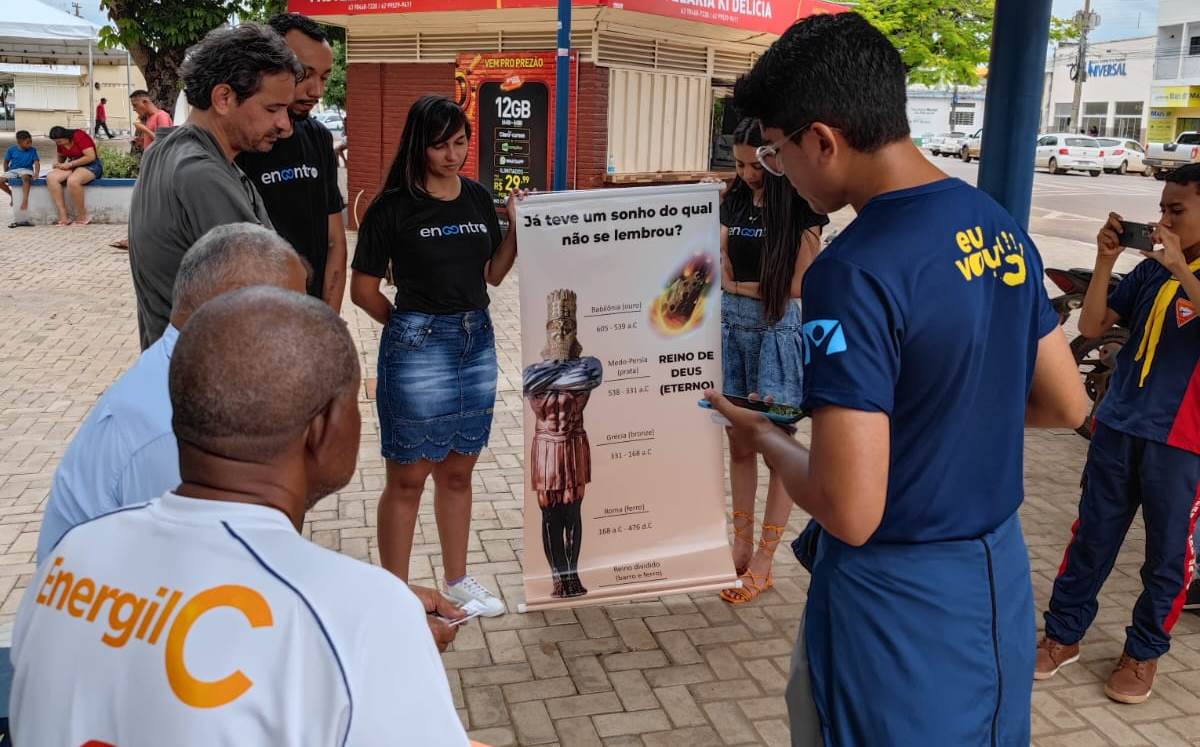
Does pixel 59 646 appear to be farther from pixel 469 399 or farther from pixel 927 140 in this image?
pixel 927 140

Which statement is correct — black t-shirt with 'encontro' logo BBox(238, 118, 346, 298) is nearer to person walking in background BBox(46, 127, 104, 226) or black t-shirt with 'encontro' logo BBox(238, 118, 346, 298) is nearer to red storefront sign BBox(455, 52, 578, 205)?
red storefront sign BBox(455, 52, 578, 205)

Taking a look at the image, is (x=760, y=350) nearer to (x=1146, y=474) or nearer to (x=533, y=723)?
(x=1146, y=474)

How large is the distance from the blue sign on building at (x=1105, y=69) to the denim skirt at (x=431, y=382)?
55.2m

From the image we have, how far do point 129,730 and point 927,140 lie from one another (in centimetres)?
5331

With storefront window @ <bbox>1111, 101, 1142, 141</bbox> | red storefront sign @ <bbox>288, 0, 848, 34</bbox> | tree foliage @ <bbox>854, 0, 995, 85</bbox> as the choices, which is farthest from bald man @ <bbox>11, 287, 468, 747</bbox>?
storefront window @ <bbox>1111, 101, 1142, 141</bbox>

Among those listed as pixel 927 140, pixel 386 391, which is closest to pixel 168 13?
pixel 386 391

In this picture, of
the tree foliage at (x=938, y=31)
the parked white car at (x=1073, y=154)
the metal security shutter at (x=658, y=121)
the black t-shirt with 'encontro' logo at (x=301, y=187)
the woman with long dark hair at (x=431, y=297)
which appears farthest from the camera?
the parked white car at (x=1073, y=154)

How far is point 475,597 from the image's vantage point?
419 cm

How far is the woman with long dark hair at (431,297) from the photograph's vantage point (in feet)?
12.4

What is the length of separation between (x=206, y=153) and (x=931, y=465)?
239 cm

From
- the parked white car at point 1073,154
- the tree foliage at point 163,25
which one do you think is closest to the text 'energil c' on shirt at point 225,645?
the tree foliage at point 163,25

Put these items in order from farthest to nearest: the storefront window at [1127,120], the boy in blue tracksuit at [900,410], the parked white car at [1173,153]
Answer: the storefront window at [1127,120] → the parked white car at [1173,153] → the boy in blue tracksuit at [900,410]

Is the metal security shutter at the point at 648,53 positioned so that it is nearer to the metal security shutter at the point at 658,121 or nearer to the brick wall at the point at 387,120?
the metal security shutter at the point at 658,121

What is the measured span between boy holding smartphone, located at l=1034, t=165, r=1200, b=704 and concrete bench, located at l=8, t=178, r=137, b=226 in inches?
577
